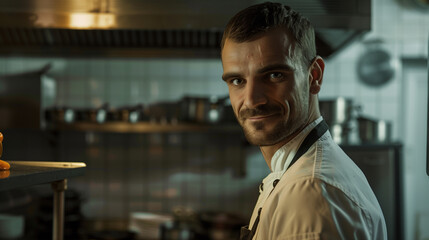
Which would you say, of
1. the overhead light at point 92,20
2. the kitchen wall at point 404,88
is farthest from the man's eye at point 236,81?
the kitchen wall at point 404,88

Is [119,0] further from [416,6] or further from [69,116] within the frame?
[416,6]

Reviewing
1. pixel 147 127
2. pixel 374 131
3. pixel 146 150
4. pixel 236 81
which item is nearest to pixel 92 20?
pixel 147 127

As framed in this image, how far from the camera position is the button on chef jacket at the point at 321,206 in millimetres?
715

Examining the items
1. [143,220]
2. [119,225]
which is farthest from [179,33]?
[119,225]

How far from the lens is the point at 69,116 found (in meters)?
3.16

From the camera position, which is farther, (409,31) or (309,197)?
(409,31)

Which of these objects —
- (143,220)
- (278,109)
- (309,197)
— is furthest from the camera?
(143,220)

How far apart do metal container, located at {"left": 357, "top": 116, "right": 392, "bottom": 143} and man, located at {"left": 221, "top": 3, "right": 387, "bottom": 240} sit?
2.33 m

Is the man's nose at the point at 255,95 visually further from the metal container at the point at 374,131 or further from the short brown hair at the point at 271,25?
the metal container at the point at 374,131

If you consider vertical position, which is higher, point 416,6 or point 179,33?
point 416,6

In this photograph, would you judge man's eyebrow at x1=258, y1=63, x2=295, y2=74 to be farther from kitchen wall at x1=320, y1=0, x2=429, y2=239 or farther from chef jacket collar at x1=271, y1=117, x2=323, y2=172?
kitchen wall at x1=320, y1=0, x2=429, y2=239

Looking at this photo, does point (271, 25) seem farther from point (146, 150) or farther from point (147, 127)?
point (146, 150)

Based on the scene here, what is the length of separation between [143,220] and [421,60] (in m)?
2.68

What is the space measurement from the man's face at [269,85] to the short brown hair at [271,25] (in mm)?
17
